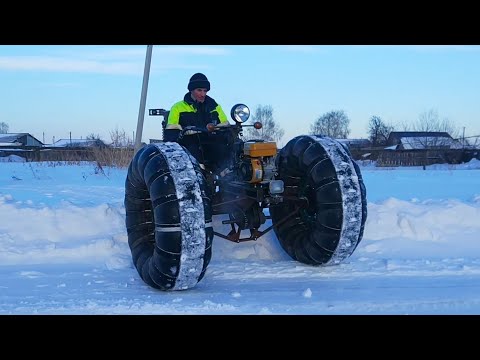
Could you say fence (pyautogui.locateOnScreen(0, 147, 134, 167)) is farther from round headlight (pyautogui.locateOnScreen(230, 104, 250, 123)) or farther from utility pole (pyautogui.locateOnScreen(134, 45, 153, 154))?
round headlight (pyautogui.locateOnScreen(230, 104, 250, 123))

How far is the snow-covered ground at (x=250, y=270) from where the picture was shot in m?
4.98

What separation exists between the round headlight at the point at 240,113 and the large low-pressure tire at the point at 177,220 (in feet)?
3.22

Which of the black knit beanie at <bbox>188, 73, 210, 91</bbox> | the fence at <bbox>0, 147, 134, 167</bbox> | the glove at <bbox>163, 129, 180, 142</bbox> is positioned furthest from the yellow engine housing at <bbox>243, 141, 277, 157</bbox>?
the fence at <bbox>0, 147, 134, 167</bbox>

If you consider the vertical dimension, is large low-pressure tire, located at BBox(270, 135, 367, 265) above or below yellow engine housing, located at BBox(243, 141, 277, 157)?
below

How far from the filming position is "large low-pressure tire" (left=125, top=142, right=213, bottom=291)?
16.6 feet

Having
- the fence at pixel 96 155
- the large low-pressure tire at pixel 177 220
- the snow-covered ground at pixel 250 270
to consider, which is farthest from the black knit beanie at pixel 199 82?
the fence at pixel 96 155

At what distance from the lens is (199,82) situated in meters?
6.85

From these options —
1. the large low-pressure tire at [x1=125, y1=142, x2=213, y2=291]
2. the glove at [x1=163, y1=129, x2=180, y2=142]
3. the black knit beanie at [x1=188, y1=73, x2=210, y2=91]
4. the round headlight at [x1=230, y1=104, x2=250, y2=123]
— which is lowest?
the large low-pressure tire at [x1=125, y1=142, x2=213, y2=291]

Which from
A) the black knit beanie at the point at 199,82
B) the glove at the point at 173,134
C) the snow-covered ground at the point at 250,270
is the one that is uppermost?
the black knit beanie at the point at 199,82

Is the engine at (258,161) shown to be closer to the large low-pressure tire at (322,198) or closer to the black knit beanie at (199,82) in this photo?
the large low-pressure tire at (322,198)

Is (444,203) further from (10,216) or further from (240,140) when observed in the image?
(10,216)

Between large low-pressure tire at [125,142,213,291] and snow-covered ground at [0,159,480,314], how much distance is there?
9.2 inches

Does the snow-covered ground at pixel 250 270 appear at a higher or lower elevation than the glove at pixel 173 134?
lower

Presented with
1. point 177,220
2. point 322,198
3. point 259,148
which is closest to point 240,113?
point 259,148
